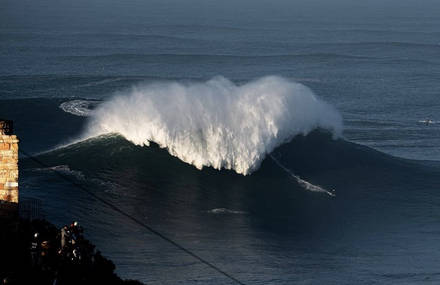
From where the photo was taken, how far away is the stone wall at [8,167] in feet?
67.1

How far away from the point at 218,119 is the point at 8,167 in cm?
2818

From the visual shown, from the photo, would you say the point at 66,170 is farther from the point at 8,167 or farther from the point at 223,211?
the point at 8,167

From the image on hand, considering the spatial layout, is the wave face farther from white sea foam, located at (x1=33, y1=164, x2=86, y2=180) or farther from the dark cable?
the dark cable

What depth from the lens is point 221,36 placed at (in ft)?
459

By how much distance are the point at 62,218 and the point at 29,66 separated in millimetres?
58271

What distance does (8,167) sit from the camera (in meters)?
20.5

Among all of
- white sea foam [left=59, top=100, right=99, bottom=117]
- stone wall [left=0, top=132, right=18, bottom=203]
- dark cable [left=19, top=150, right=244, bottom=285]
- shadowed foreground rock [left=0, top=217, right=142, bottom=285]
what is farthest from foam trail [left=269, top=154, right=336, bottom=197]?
stone wall [left=0, top=132, right=18, bottom=203]

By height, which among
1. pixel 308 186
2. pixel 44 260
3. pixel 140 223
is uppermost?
pixel 44 260

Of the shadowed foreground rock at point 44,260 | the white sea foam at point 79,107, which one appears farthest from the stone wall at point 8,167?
the white sea foam at point 79,107

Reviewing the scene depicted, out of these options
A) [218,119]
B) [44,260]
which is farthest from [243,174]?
[44,260]

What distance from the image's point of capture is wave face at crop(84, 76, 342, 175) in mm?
46312

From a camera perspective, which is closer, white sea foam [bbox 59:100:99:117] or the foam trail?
the foam trail

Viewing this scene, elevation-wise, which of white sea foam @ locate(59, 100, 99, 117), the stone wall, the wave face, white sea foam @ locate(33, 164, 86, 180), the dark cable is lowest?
the dark cable

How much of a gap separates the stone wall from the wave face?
2474 centimetres
